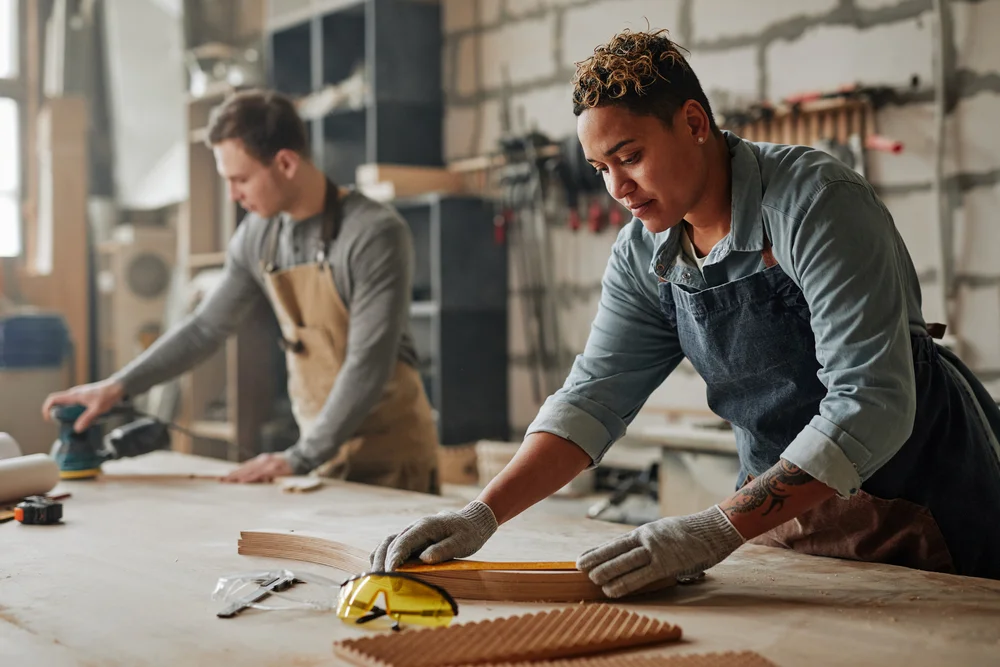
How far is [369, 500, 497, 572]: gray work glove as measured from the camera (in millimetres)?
1554

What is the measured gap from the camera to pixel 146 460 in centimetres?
296

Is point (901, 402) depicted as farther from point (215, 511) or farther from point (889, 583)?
point (215, 511)

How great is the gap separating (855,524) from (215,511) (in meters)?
1.28

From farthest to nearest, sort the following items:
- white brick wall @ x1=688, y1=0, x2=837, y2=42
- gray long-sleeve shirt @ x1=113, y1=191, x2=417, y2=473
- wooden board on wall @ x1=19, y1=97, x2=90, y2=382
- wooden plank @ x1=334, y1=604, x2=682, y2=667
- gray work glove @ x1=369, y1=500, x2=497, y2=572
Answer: wooden board on wall @ x1=19, y1=97, x2=90, y2=382 → white brick wall @ x1=688, y1=0, x2=837, y2=42 → gray long-sleeve shirt @ x1=113, y1=191, x2=417, y2=473 → gray work glove @ x1=369, y1=500, x2=497, y2=572 → wooden plank @ x1=334, y1=604, x2=682, y2=667

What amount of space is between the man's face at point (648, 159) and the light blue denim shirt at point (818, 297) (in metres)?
0.08

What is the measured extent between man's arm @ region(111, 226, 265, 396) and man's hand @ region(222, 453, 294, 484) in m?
0.56

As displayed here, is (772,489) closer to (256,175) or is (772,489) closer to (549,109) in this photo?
(256,175)

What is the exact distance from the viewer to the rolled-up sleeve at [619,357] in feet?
6.03

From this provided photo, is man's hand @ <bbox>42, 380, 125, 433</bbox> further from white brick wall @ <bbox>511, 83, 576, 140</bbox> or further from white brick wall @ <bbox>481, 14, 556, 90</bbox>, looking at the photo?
white brick wall @ <bbox>481, 14, 556, 90</bbox>

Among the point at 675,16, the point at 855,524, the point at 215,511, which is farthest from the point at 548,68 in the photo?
the point at 855,524

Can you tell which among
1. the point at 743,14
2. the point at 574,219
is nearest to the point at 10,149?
the point at 574,219

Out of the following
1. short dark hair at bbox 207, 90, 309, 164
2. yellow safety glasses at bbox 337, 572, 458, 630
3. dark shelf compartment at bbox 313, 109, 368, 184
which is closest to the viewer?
yellow safety glasses at bbox 337, 572, 458, 630

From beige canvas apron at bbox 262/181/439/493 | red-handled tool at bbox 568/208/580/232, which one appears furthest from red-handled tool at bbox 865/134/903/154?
beige canvas apron at bbox 262/181/439/493

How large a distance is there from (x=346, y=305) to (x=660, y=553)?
1.60m
